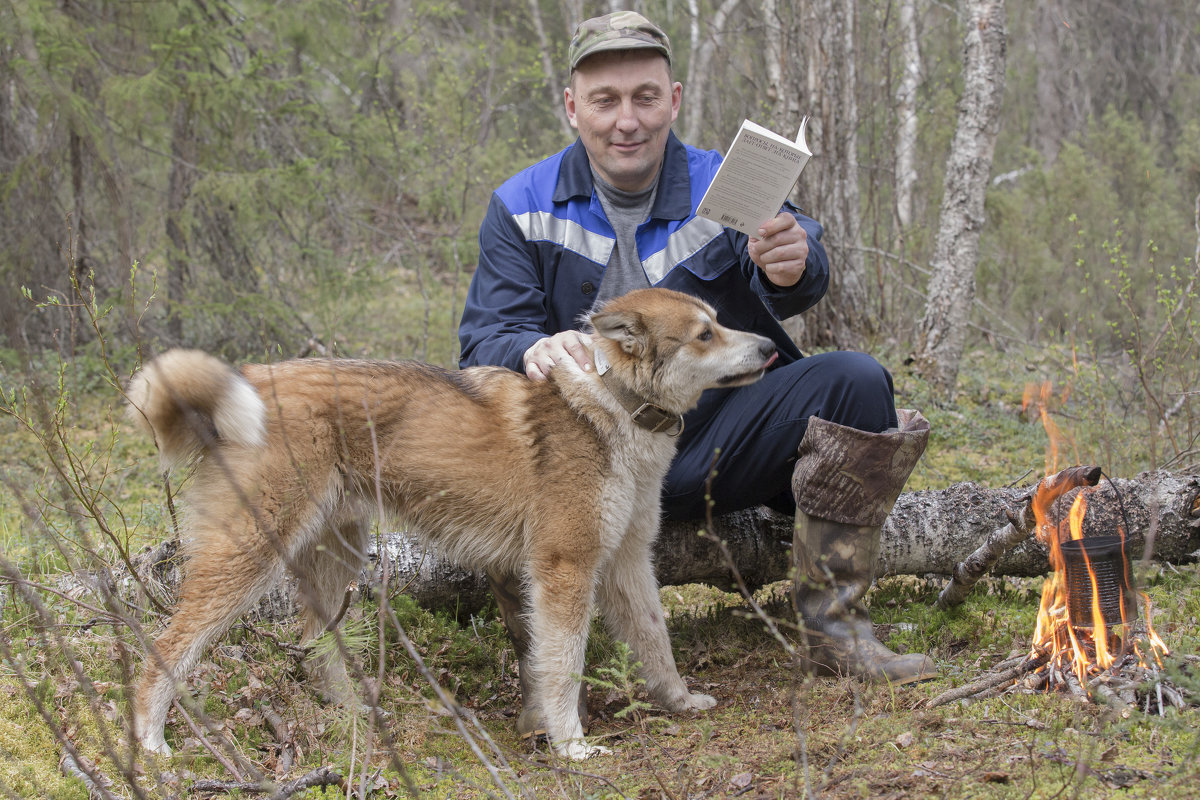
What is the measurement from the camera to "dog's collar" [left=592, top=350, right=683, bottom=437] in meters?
3.58

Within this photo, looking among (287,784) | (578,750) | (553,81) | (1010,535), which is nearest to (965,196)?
(1010,535)

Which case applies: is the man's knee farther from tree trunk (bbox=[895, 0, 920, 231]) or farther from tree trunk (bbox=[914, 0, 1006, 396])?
tree trunk (bbox=[895, 0, 920, 231])

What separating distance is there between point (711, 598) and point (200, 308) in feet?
19.1

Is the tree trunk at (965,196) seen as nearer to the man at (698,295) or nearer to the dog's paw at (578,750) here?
the man at (698,295)

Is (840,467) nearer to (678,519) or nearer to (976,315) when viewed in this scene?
(678,519)

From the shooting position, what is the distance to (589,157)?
169 inches

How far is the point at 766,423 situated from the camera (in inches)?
154

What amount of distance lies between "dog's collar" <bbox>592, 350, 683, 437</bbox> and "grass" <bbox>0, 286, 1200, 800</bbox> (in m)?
0.88

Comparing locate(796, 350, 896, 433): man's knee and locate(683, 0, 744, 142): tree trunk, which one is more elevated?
locate(683, 0, 744, 142): tree trunk

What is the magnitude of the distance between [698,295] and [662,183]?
0.55m

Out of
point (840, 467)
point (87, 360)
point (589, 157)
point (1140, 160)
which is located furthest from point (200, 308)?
point (1140, 160)

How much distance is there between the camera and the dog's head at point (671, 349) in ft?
11.8

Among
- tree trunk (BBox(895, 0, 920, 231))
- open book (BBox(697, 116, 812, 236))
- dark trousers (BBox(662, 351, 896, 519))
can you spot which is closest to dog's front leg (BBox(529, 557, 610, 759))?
dark trousers (BBox(662, 351, 896, 519))

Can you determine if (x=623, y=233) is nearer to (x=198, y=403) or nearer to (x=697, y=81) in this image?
(x=198, y=403)
